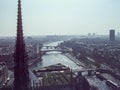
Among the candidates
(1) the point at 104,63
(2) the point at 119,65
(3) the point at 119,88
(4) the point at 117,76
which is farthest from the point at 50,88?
(1) the point at 104,63

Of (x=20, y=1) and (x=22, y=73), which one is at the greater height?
(x=20, y=1)

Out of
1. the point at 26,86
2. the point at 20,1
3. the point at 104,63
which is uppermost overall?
the point at 20,1

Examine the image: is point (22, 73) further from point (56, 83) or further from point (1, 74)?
point (1, 74)

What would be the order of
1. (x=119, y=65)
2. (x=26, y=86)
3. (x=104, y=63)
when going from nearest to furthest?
(x=26, y=86) → (x=119, y=65) → (x=104, y=63)

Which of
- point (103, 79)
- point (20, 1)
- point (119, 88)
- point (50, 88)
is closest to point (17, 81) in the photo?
point (20, 1)

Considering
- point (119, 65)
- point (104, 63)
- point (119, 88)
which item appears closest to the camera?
point (119, 88)

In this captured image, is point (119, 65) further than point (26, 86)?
Yes
